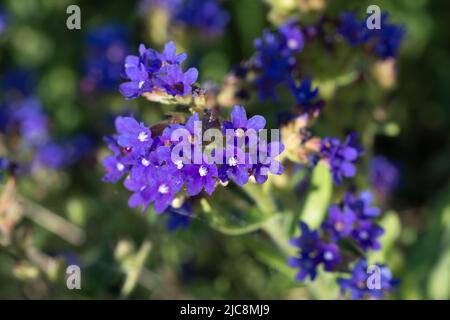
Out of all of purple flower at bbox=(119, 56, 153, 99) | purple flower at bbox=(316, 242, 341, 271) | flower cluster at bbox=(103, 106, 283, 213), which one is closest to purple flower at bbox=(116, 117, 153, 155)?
flower cluster at bbox=(103, 106, 283, 213)

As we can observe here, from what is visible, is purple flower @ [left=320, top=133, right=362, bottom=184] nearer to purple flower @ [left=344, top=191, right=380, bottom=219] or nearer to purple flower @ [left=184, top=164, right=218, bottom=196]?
purple flower @ [left=344, top=191, right=380, bottom=219]

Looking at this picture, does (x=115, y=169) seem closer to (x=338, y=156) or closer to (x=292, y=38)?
(x=338, y=156)

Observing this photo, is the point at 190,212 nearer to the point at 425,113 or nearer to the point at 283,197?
the point at 283,197

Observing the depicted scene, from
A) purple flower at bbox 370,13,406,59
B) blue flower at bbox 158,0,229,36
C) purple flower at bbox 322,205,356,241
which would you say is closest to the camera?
purple flower at bbox 322,205,356,241

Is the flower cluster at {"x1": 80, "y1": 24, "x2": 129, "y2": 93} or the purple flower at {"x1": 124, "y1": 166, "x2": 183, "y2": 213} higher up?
the flower cluster at {"x1": 80, "y1": 24, "x2": 129, "y2": 93}

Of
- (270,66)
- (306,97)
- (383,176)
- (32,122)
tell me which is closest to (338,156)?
(306,97)

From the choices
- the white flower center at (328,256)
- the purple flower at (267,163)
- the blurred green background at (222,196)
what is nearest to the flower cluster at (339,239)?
the white flower center at (328,256)
